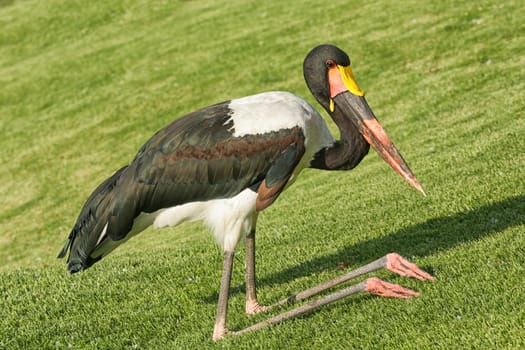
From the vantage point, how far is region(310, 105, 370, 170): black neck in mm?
7207

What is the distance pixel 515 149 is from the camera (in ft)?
36.6

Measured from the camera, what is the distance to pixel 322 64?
290 inches

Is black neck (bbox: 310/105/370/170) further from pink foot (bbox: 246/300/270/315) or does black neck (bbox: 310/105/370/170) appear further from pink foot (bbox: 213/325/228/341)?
pink foot (bbox: 213/325/228/341)

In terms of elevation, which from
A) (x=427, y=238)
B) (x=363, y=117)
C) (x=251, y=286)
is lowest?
→ (x=427, y=238)

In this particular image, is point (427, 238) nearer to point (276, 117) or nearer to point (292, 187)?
point (276, 117)

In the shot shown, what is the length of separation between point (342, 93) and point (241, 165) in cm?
124

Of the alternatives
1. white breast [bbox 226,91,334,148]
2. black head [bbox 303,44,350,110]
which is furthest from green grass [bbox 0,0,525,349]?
black head [bbox 303,44,350,110]

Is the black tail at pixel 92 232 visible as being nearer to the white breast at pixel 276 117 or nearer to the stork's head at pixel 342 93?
the white breast at pixel 276 117

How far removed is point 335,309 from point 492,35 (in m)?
13.9

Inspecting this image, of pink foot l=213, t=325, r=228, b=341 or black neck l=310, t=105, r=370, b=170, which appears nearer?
pink foot l=213, t=325, r=228, b=341

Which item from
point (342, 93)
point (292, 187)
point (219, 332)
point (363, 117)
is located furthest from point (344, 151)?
Answer: point (292, 187)

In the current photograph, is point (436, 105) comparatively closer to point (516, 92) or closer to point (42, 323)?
point (516, 92)

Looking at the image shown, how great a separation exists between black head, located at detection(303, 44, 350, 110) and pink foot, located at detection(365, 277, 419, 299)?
1.84 meters

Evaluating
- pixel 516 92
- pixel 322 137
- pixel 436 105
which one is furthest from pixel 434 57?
pixel 322 137
